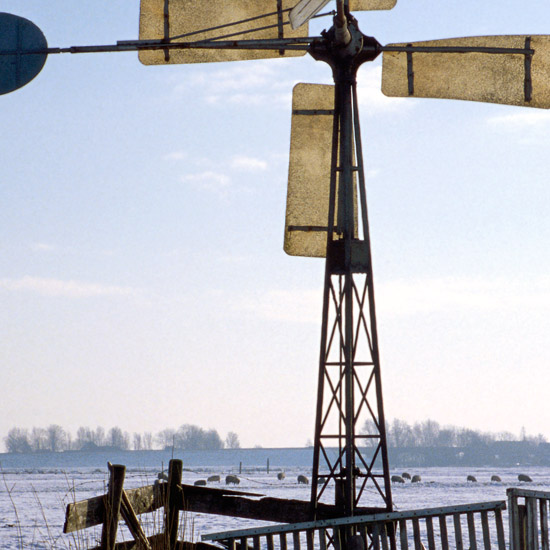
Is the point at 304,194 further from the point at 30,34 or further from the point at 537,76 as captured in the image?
the point at 30,34

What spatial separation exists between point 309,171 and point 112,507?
6.40 metres

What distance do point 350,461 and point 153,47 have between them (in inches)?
251

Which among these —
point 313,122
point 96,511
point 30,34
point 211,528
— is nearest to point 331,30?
point 313,122

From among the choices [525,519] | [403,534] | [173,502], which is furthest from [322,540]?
[173,502]

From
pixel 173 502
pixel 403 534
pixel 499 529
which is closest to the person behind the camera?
pixel 499 529

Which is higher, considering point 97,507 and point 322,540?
point 97,507

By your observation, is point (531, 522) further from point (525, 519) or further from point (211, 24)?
point (211, 24)

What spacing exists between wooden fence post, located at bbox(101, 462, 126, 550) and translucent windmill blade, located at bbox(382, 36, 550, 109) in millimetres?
6881

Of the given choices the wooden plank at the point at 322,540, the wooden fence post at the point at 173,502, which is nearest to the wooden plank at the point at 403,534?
the wooden plank at the point at 322,540

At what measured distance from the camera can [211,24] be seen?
1243cm

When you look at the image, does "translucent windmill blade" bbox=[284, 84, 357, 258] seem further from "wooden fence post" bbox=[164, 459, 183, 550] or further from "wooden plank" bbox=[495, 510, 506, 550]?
"wooden plank" bbox=[495, 510, 506, 550]

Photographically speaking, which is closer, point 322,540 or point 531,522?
point 531,522

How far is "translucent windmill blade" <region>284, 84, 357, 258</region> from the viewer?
13.3 meters

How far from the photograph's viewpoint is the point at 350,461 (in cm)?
1138
